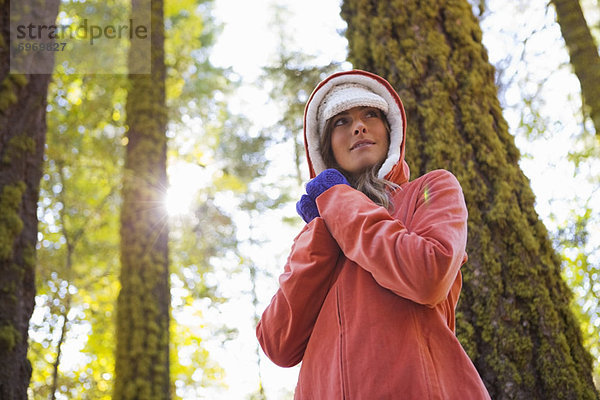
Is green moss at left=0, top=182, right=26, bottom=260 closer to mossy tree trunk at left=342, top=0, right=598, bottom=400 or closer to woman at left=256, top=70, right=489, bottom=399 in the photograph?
woman at left=256, top=70, right=489, bottom=399

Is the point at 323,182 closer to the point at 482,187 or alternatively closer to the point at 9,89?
the point at 482,187

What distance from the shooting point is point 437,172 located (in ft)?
6.45

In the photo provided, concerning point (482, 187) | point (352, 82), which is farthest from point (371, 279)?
point (482, 187)

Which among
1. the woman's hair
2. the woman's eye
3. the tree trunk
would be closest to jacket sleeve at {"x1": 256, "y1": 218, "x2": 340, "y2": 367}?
the woman's hair

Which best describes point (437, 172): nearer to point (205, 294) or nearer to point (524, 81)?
point (524, 81)

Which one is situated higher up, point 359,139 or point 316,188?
point 359,139

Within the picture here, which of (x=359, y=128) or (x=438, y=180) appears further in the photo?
(x=359, y=128)

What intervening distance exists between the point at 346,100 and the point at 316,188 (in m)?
0.47

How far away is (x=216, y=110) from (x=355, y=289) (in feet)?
39.5

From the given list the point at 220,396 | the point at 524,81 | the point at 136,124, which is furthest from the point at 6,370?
the point at 220,396

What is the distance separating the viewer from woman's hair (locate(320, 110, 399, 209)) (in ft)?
6.42

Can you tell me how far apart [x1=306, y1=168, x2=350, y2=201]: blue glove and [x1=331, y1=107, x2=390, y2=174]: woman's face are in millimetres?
235

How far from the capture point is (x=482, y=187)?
2770mm

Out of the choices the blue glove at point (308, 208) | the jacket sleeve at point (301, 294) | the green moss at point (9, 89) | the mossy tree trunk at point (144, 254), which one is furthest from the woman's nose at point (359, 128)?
the mossy tree trunk at point (144, 254)
